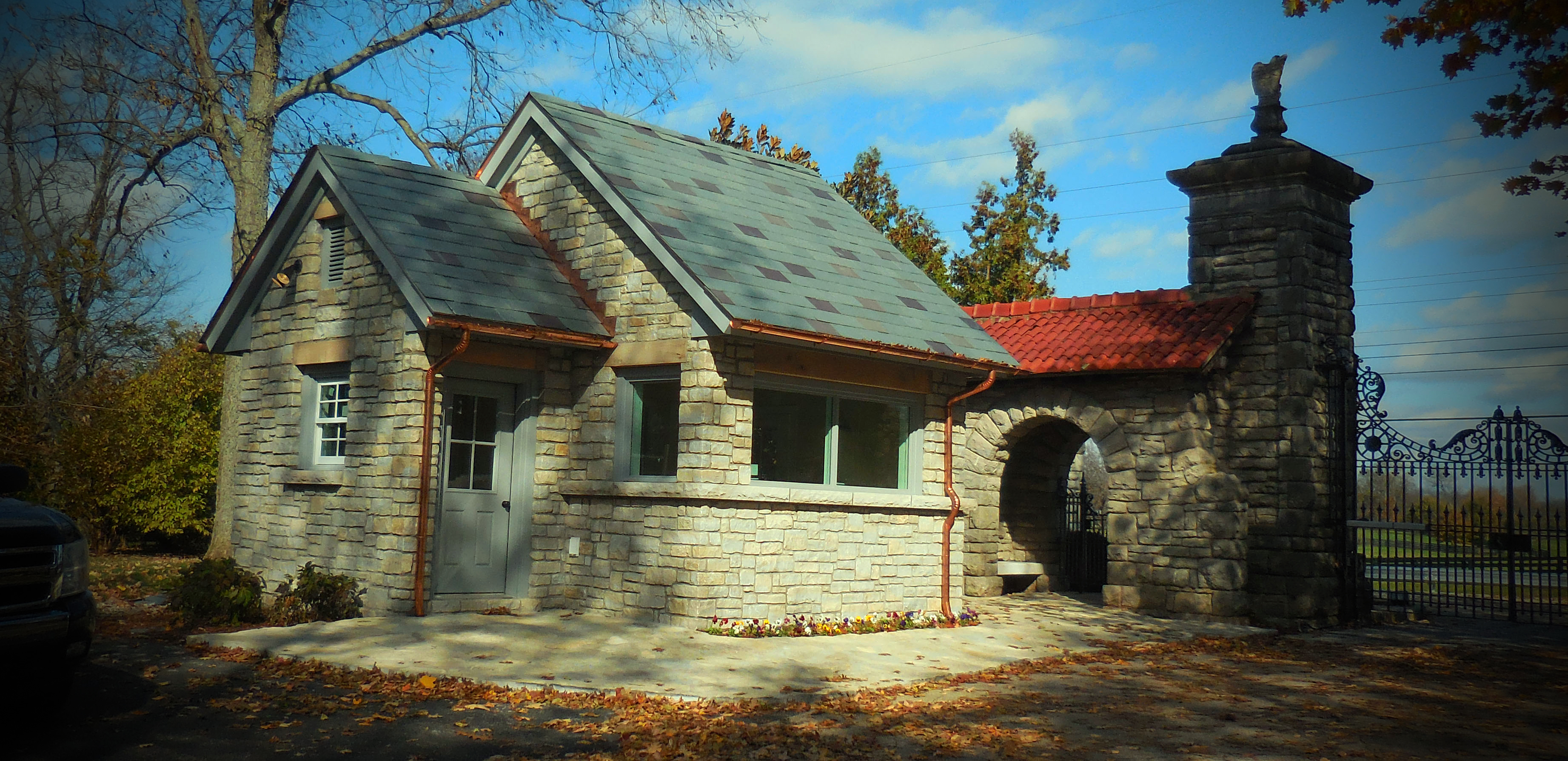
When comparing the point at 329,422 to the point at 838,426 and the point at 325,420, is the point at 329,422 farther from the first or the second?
the point at 838,426

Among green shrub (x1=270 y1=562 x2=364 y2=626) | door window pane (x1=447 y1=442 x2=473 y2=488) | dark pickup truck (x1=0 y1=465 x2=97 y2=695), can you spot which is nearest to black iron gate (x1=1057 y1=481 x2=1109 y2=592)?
door window pane (x1=447 y1=442 x2=473 y2=488)

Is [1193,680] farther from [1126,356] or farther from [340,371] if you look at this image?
[340,371]

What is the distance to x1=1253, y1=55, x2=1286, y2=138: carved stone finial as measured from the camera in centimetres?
1495

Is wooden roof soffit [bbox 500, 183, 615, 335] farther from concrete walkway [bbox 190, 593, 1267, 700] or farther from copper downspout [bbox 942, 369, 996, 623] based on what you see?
copper downspout [bbox 942, 369, 996, 623]

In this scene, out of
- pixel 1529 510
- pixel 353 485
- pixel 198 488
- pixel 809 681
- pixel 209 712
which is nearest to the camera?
pixel 209 712

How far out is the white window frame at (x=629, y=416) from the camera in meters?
11.6

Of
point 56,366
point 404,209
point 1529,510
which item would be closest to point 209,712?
point 404,209

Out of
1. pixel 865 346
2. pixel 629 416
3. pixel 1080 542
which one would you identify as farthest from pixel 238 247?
pixel 1080 542

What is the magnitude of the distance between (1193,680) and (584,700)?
5.04 meters

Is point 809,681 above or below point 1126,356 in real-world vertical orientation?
below

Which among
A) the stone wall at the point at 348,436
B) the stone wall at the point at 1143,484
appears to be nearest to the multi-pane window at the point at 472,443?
the stone wall at the point at 348,436

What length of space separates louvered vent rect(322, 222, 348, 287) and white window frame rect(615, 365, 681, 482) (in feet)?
10.9

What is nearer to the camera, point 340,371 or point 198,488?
point 340,371

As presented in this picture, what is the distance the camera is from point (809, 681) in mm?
8789
